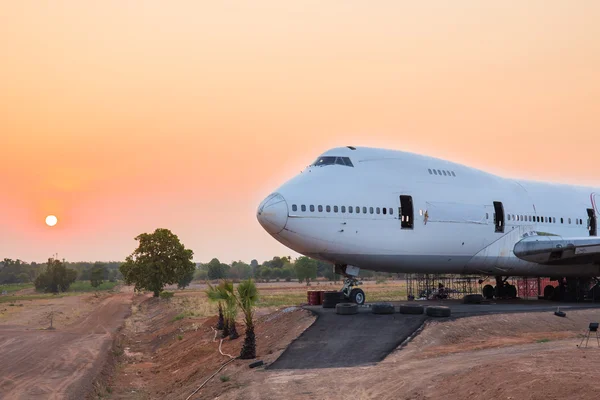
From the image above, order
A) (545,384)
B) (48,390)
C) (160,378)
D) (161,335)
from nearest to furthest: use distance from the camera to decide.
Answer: (545,384) → (48,390) → (160,378) → (161,335)

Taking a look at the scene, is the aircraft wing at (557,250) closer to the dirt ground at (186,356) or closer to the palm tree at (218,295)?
the dirt ground at (186,356)

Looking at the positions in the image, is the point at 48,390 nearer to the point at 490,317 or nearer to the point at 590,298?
the point at 490,317

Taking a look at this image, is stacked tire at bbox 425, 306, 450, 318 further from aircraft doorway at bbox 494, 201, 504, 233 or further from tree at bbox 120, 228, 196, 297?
tree at bbox 120, 228, 196, 297

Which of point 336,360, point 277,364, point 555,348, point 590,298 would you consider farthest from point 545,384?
point 590,298

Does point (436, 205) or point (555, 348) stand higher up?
point (436, 205)

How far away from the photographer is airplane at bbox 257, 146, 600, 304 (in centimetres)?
3170

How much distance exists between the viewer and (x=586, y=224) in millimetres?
45688

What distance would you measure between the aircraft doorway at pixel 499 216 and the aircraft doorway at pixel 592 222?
34.1 feet

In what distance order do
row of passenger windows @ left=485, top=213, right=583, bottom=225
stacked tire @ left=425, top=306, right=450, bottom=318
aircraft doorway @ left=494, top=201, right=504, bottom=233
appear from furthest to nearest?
row of passenger windows @ left=485, top=213, right=583, bottom=225 < aircraft doorway @ left=494, top=201, right=504, bottom=233 < stacked tire @ left=425, top=306, right=450, bottom=318

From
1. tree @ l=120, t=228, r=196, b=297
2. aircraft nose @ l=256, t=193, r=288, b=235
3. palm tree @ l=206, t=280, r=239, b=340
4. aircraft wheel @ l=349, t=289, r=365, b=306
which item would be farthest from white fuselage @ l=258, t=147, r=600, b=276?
tree @ l=120, t=228, r=196, b=297

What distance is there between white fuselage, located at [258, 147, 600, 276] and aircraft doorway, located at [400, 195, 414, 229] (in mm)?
79

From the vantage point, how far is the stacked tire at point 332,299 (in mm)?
33781

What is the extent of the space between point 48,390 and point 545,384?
21497mm

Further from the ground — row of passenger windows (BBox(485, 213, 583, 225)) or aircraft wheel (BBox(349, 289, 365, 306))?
row of passenger windows (BBox(485, 213, 583, 225))
